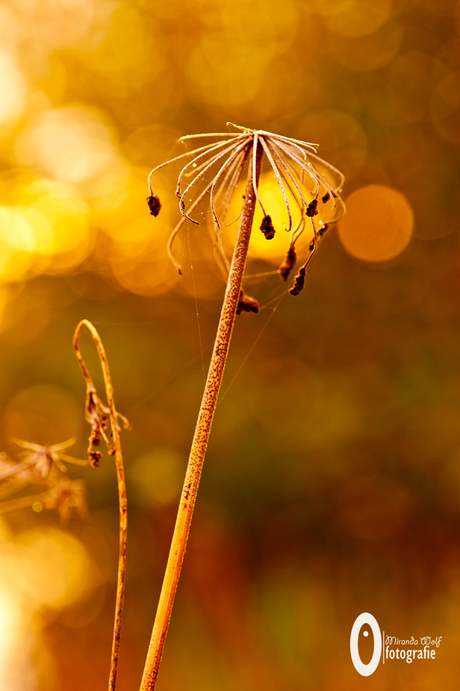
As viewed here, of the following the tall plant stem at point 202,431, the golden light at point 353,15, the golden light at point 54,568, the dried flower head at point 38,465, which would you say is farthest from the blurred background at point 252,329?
the tall plant stem at point 202,431

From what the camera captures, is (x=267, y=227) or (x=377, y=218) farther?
(x=377, y=218)

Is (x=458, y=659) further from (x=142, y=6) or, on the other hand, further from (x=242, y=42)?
(x=142, y=6)

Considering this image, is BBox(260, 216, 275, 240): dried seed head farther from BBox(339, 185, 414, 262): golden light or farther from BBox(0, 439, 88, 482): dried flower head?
BBox(339, 185, 414, 262): golden light

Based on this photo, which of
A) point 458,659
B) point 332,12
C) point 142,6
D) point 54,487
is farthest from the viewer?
point 142,6

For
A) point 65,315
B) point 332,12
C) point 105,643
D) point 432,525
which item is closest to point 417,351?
point 432,525

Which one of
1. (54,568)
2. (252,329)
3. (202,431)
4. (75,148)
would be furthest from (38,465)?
(54,568)

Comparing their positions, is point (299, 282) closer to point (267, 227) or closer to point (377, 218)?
point (267, 227)

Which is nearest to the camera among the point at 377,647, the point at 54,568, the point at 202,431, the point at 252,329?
the point at 202,431
